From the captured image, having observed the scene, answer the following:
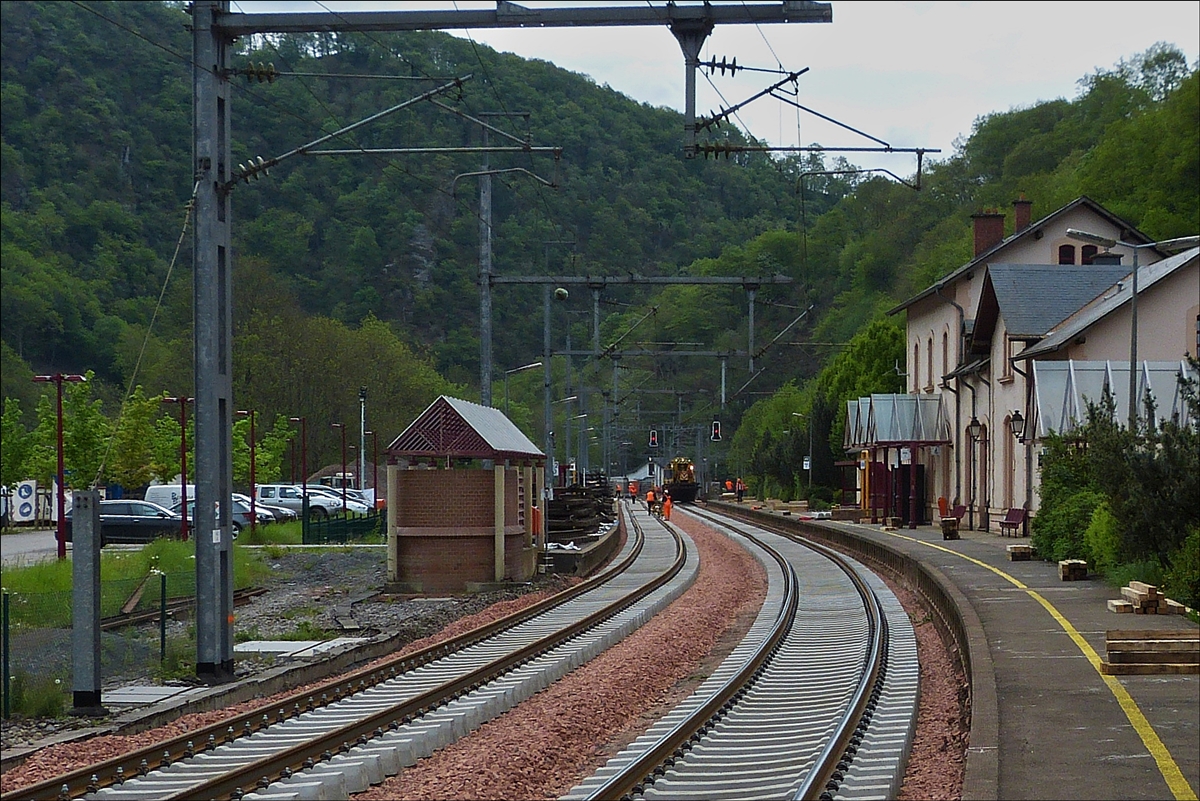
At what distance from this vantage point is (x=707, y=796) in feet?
35.7

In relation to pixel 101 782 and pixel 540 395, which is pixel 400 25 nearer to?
pixel 101 782

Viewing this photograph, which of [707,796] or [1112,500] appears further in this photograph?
[1112,500]

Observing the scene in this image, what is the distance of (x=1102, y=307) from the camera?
3928cm

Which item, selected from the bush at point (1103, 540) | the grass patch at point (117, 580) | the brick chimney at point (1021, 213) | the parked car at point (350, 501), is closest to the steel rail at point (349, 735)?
the grass patch at point (117, 580)

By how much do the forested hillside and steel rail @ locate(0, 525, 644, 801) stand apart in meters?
18.9

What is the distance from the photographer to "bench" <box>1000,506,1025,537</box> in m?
40.6

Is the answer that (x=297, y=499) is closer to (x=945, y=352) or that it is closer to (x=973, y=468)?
(x=945, y=352)

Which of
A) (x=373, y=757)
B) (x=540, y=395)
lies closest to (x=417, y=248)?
(x=540, y=395)

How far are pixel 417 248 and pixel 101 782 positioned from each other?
5974 cm

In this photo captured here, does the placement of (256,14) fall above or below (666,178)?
below

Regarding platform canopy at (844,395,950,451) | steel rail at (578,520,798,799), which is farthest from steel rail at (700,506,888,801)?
platform canopy at (844,395,950,451)

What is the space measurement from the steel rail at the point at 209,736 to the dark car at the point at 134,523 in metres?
28.0

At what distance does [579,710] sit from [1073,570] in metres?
12.8

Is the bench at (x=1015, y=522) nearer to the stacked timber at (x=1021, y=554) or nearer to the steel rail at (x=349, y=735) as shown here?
the stacked timber at (x=1021, y=554)
